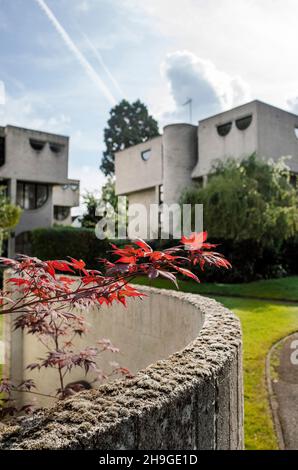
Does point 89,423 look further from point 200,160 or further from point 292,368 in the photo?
point 200,160

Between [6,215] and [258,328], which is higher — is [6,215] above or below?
above

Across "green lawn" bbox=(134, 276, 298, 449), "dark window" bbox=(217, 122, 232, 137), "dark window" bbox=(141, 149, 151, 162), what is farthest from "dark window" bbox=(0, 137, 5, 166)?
"green lawn" bbox=(134, 276, 298, 449)

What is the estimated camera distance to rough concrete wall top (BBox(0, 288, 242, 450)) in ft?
4.74

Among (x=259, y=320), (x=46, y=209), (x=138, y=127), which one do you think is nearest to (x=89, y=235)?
(x=46, y=209)

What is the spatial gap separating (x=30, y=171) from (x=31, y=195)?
1763mm

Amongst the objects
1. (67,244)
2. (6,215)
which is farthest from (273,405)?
(6,215)

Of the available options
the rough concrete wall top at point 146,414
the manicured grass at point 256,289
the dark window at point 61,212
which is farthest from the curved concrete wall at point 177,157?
the rough concrete wall top at point 146,414

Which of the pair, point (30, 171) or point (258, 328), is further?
point (30, 171)

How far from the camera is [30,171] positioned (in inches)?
914

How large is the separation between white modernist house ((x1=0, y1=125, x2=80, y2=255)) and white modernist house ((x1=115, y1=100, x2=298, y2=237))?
16.6 ft

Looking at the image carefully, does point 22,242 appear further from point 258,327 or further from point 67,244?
point 258,327

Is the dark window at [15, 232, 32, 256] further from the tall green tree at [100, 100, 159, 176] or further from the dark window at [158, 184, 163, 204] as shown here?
the tall green tree at [100, 100, 159, 176]

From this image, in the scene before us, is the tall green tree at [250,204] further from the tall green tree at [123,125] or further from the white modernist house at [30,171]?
the tall green tree at [123,125]
